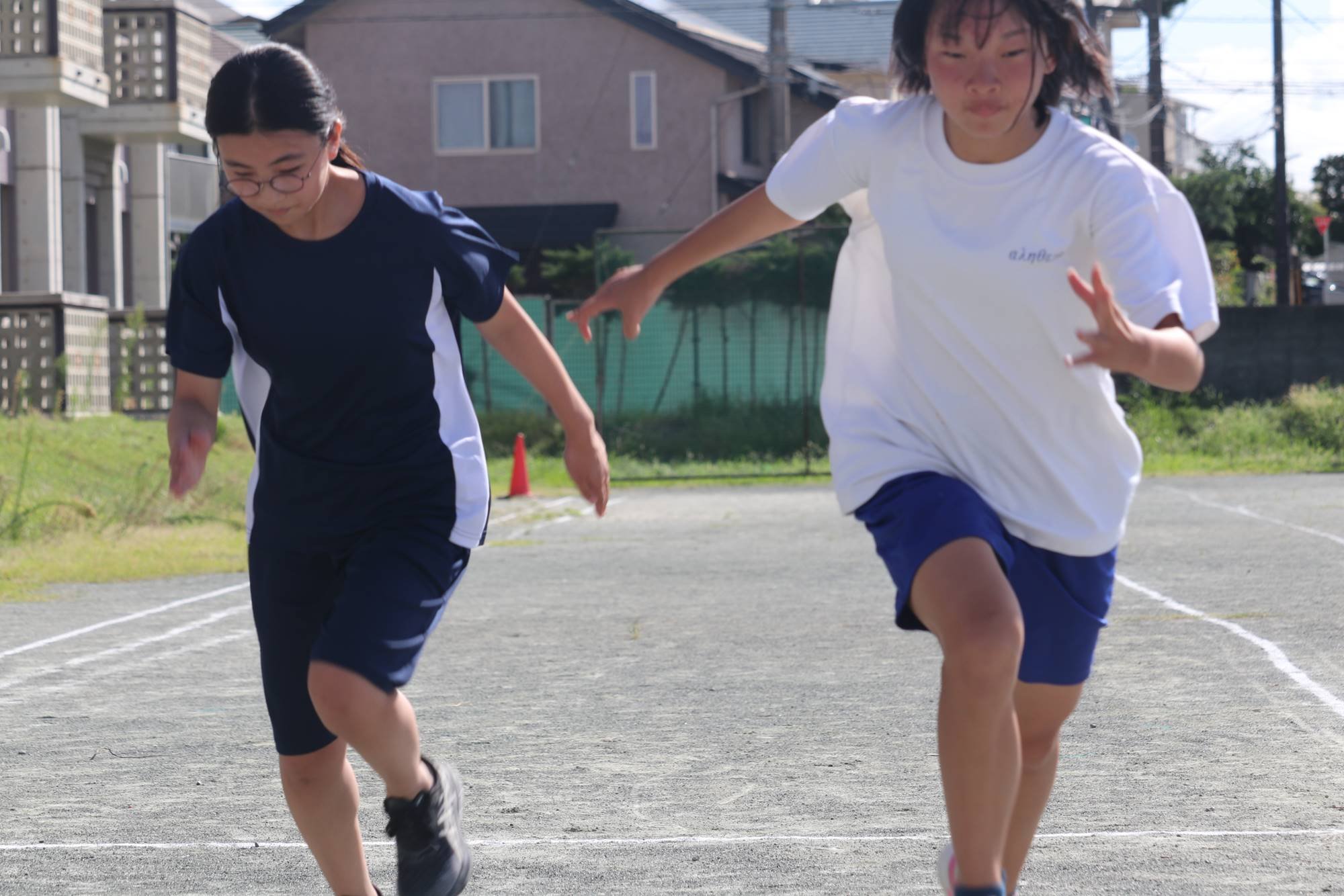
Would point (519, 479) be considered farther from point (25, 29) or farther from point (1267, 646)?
point (1267, 646)

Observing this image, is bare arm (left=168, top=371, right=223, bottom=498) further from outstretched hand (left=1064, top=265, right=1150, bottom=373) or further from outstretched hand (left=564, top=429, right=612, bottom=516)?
outstretched hand (left=1064, top=265, right=1150, bottom=373)

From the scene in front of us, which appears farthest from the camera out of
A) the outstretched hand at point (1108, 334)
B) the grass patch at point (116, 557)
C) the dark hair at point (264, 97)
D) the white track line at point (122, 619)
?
the grass patch at point (116, 557)

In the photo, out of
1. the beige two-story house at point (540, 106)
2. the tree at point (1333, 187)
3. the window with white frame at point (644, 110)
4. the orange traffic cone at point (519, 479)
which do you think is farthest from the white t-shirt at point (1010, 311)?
the tree at point (1333, 187)

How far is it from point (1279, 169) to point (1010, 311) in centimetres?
3888

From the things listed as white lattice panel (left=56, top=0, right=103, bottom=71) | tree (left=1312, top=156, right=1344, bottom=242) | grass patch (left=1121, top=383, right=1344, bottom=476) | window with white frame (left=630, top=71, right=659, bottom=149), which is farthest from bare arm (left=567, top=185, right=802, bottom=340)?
tree (left=1312, top=156, right=1344, bottom=242)

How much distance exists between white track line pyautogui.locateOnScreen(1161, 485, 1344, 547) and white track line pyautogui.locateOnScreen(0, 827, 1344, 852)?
861 cm

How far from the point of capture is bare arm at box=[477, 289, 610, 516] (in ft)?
13.4

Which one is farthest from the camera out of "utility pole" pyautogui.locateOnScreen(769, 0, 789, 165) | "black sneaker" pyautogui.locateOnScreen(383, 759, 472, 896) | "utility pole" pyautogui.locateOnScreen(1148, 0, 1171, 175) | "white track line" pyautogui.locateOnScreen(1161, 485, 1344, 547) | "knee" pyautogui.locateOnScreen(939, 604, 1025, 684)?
"utility pole" pyautogui.locateOnScreen(1148, 0, 1171, 175)

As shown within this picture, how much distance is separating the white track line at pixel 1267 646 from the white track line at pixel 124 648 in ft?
16.2

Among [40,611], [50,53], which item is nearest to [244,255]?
[40,611]

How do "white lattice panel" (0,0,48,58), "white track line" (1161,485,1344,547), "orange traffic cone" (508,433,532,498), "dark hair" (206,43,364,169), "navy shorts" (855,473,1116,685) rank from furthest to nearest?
"white lattice panel" (0,0,48,58)
"orange traffic cone" (508,433,532,498)
"white track line" (1161,485,1344,547)
"dark hair" (206,43,364,169)
"navy shorts" (855,473,1116,685)

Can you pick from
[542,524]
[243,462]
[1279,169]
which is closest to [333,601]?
[542,524]

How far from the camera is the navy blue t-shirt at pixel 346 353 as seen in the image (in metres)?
3.94

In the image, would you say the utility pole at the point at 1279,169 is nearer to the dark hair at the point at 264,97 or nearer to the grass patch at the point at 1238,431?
the grass patch at the point at 1238,431
